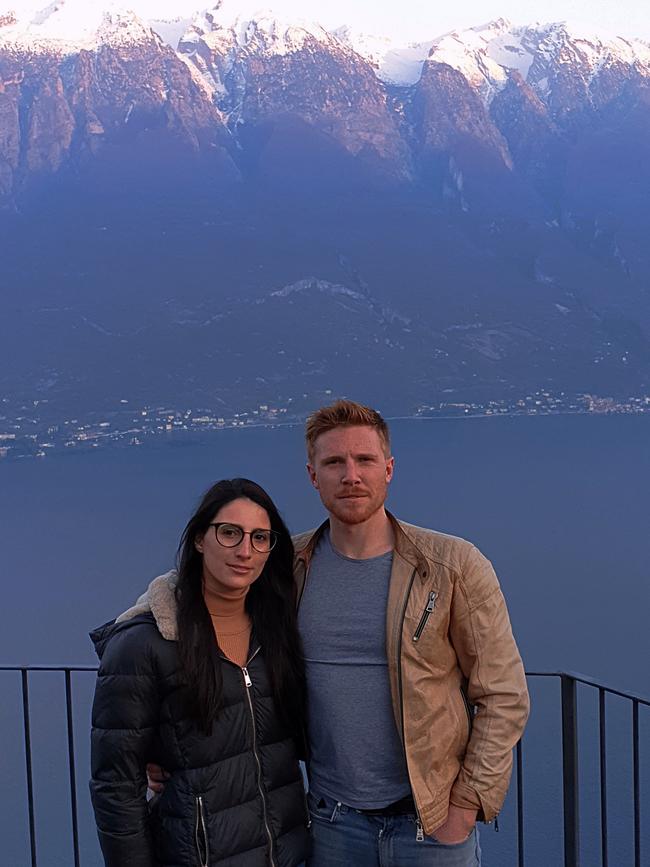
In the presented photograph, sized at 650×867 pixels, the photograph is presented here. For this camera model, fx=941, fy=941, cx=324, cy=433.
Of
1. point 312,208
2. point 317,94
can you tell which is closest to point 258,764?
point 312,208

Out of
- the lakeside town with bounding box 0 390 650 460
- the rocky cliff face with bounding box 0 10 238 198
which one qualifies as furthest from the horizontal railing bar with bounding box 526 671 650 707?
the rocky cliff face with bounding box 0 10 238 198

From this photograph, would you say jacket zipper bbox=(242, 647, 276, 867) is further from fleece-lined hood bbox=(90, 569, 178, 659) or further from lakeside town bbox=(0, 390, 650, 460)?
lakeside town bbox=(0, 390, 650, 460)

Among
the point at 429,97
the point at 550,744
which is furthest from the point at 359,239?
the point at 550,744

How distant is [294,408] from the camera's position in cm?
6425

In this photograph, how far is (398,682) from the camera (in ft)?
5.08

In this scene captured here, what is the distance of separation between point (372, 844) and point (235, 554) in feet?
1.82

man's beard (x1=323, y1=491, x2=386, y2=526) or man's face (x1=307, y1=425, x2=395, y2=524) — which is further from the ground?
man's face (x1=307, y1=425, x2=395, y2=524)

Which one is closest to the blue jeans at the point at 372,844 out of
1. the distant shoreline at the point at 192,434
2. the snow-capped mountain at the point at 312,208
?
the distant shoreline at the point at 192,434

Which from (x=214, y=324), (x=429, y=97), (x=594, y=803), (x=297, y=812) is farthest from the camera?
(x=429, y=97)

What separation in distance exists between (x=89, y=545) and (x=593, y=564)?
17.4 meters

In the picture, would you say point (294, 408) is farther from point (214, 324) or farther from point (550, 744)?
point (550, 744)

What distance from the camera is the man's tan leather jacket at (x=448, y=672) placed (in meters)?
1.55

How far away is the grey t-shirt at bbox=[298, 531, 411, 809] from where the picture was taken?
1.57m

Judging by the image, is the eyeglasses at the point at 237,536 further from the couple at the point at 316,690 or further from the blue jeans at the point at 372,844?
the blue jeans at the point at 372,844
